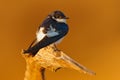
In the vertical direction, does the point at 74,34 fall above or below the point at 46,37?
below

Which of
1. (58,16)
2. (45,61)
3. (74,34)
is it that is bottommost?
(74,34)

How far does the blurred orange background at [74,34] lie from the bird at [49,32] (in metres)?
1.50

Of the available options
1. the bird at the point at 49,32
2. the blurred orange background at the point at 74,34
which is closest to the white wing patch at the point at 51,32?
the bird at the point at 49,32

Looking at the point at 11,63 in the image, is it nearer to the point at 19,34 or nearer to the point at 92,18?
the point at 19,34

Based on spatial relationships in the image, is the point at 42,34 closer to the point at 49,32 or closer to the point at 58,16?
the point at 49,32

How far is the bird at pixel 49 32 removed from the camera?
8.68 feet

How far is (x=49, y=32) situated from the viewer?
8.92 feet

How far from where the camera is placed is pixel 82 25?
15.0 ft

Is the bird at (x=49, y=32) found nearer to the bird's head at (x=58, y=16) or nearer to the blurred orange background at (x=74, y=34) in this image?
the bird's head at (x=58, y=16)

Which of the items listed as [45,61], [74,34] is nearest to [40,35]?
[45,61]

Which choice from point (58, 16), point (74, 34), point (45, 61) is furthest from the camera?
point (74, 34)

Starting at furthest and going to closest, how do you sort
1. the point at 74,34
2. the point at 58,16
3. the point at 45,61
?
the point at 74,34
the point at 58,16
the point at 45,61

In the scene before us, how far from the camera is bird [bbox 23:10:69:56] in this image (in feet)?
8.68

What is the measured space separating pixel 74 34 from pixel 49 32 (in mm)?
1798
